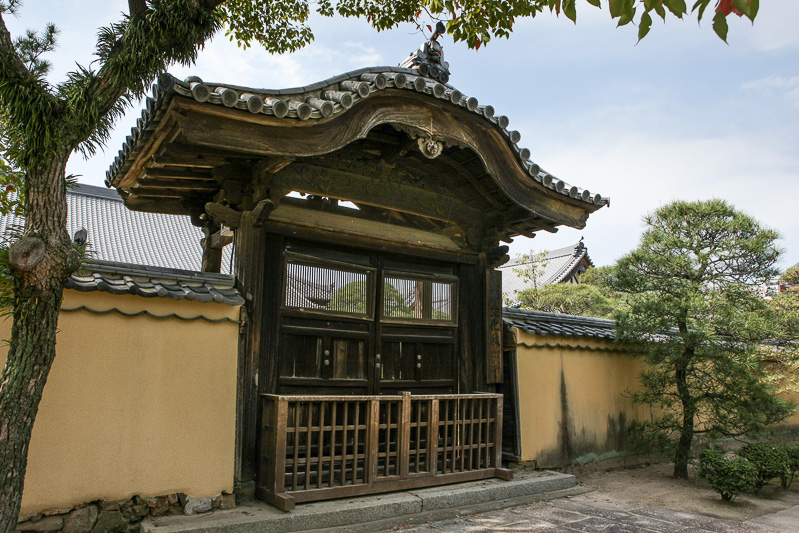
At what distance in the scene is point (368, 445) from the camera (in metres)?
5.83

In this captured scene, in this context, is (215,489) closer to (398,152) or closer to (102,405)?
(102,405)

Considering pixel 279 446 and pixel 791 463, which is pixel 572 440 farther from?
pixel 279 446

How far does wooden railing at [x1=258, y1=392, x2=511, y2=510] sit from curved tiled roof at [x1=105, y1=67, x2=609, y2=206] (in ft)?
8.76

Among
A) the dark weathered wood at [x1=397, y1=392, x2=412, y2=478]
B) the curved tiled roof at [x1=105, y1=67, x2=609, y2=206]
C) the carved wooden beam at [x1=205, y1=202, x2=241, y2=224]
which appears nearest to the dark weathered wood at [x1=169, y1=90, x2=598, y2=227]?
the curved tiled roof at [x1=105, y1=67, x2=609, y2=206]

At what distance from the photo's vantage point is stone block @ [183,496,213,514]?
16.5 feet

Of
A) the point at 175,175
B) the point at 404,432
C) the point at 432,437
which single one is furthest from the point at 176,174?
the point at 432,437

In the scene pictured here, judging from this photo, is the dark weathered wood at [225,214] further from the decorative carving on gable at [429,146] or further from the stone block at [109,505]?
the stone block at [109,505]

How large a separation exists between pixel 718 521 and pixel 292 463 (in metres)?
4.59

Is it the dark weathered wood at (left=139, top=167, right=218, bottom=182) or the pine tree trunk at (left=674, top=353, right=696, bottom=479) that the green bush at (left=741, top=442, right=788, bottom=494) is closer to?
the pine tree trunk at (left=674, top=353, right=696, bottom=479)

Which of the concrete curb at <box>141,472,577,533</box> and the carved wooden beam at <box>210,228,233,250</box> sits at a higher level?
the carved wooden beam at <box>210,228,233,250</box>

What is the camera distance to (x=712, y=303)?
324 inches

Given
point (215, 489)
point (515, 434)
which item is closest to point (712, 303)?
point (515, 434)

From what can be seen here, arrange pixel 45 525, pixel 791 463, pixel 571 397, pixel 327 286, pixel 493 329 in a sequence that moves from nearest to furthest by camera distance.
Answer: pixel 45 525 → pixel 327 286 → pixel 493 329 → pixel 791 463 → pixel 571 397

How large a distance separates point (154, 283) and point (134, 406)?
1125mm
